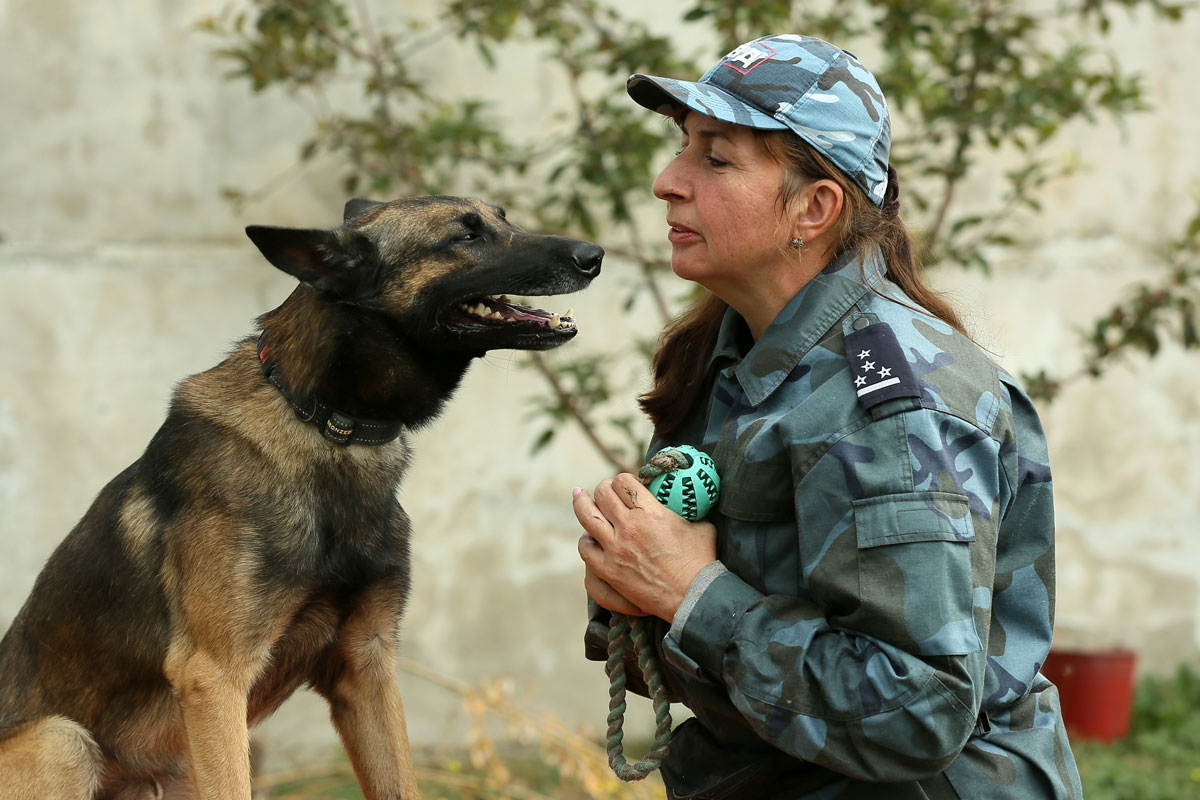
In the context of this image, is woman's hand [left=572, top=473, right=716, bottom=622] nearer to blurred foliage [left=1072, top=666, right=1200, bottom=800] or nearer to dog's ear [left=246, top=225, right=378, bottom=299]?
dog's ear [left=246, top=225, right=378, bottom=299]

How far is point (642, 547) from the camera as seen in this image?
200 centimetres

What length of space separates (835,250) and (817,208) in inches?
4.2

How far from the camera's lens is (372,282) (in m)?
2.63

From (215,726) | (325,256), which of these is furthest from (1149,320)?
(215,726)

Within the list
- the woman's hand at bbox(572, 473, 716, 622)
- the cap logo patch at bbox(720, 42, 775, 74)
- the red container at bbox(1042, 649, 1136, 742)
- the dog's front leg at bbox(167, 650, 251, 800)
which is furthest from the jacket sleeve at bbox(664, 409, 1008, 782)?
the red container at bbox(1042, 649, 1136, 742)

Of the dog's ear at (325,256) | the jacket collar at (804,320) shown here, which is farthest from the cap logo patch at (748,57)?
the dog's ear at (325,256)

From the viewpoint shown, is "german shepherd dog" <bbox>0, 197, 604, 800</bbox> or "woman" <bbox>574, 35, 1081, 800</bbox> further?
"german shepherd dog" <bbox>0, 197, 604, 800</bbox>

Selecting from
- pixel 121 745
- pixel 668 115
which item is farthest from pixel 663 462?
pixel 121 745

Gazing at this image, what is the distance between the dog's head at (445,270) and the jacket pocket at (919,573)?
3.34 ft

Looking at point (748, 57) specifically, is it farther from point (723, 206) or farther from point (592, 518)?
point (592, 518)

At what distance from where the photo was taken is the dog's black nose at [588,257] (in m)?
2.70

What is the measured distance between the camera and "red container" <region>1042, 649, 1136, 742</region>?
5.84 m

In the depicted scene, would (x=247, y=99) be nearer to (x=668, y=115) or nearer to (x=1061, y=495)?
(x=668, y=115)

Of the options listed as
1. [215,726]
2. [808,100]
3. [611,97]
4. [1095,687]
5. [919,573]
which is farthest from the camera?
[1095,687]
